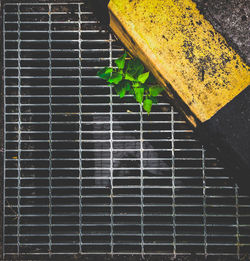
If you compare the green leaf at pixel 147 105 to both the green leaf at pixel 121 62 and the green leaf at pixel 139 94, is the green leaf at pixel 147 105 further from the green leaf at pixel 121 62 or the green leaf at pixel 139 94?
the green leaf at pixel 121 62

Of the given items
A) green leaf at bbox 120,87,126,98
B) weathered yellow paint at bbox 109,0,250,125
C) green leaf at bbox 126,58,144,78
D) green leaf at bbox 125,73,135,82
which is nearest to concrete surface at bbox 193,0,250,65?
weathered yellow paint at bbox 109,0,250,125

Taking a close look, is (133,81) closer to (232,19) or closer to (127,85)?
(127,85)

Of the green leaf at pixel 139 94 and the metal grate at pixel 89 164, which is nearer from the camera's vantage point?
the green leaf at pixel 139 94

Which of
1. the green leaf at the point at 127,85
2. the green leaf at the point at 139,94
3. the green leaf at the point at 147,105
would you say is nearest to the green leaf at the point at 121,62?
the green leaf at the point at 127,85

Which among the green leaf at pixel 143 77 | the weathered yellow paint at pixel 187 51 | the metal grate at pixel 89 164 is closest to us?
the weathered yellow paint at pixel 187 51

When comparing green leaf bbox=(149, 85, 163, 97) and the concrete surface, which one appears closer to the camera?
the concrete surface

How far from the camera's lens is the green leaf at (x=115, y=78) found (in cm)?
228

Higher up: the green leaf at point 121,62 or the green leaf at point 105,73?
the green leaf at point 121,62

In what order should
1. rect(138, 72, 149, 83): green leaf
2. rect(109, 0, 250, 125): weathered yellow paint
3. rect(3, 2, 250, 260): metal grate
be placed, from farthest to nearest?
rect(3, 2, 250, 260): metal grate, rect(138, 72, 149, 83): green leaf, rect(109, 0, 250, 125): weathered yellow paint

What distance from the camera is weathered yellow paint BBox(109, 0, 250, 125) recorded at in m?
1.92

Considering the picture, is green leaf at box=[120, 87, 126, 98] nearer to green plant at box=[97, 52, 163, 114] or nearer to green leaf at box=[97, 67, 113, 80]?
green plant at box=[97, 52, 163, 114]

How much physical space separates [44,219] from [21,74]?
1.44m

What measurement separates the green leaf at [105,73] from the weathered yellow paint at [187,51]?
1.39 feet

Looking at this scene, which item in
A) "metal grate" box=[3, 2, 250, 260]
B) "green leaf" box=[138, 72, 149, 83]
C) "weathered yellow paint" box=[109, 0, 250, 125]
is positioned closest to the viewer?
"weathered yellow paint" box=[109, 0, 250, 125]
